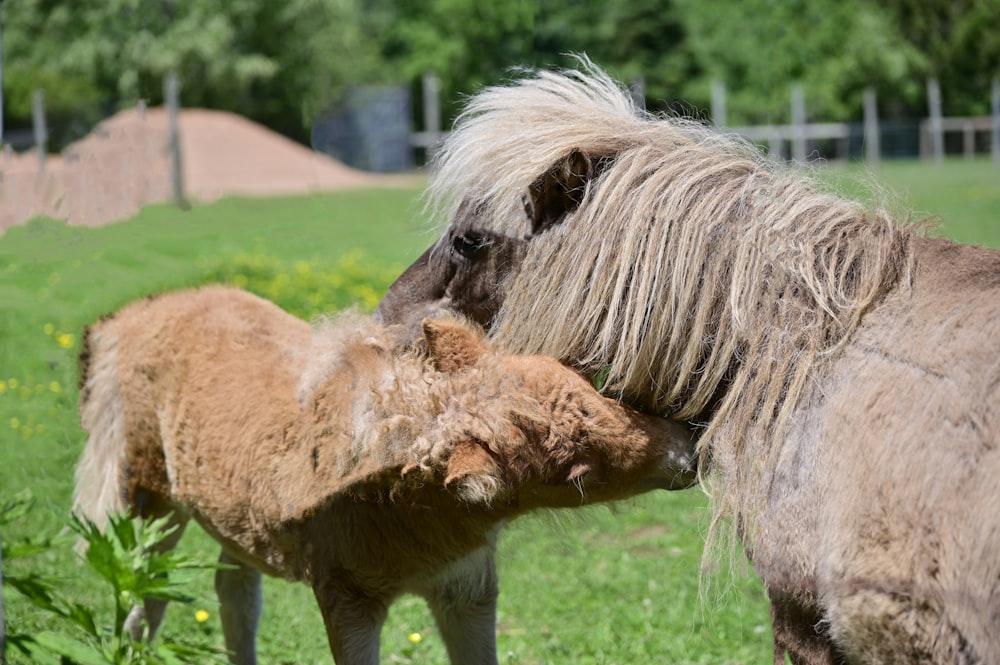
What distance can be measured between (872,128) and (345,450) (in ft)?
34.1

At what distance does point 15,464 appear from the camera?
5.40 metres

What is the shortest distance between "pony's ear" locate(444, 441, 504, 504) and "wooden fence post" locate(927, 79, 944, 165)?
4942 mm

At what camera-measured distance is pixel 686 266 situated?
8.32 feet

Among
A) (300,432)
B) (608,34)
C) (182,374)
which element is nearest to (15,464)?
(182,374)

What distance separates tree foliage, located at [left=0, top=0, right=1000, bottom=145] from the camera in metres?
6.50

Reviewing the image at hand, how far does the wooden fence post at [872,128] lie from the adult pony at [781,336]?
23.8 ft

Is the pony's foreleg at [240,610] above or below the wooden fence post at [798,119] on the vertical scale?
below

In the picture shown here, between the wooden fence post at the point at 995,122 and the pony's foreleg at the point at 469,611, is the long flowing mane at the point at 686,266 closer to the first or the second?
the pony's foreleg at the point at 469,611

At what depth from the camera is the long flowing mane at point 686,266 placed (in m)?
2.31

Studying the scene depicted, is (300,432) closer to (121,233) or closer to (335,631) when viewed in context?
(335,631)

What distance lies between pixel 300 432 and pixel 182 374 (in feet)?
2.53

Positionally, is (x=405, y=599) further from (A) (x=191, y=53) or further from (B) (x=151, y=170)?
(A) (x=191, y=53)

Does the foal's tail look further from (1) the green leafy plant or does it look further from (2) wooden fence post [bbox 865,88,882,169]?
(2) wooden fence post [bbox 865,88,882,169]

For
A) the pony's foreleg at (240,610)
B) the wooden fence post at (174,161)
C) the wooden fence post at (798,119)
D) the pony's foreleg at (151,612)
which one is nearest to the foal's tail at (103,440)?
the pony's foreleg at (151,612)
